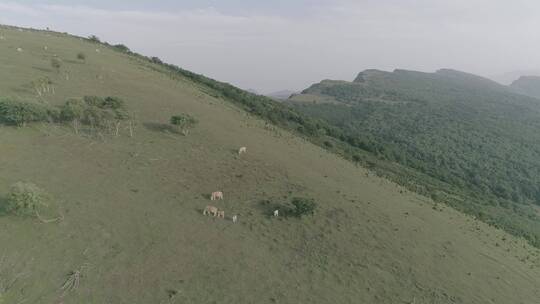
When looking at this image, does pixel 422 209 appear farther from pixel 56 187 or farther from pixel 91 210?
pixel 56 187

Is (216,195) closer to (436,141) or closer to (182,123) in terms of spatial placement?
(182,123)

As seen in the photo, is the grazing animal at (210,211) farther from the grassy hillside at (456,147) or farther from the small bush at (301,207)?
the grassy hillside at (456,147)

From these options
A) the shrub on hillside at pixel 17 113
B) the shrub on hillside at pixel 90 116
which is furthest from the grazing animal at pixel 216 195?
the shrub on hillside at pixel 17 113

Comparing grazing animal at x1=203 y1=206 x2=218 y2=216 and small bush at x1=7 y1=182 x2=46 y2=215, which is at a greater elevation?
small bush at x1=7 y1=182 x2=46 y2=215

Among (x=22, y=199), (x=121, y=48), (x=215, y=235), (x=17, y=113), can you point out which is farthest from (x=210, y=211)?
(x=121, y=48)

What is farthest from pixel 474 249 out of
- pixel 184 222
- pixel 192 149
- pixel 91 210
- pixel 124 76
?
pixel 124 76

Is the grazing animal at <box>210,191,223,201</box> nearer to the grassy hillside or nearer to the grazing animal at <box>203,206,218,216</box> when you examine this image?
the grazing animal at <box>203,206,218,216</box>

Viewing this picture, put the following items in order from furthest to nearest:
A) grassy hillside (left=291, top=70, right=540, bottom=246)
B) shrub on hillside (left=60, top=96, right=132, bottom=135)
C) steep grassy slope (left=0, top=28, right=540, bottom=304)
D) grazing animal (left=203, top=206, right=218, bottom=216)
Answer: grassy hillside (left=291, top=70, right=540, bottom=246) → shrub on hillside (left=60, top=96, right=132, bottom=135) → grazing animal (left=203, top=206, right=218, bottom=216) → steep grassy slope (left=0, top=28, right=540, bottom=304)

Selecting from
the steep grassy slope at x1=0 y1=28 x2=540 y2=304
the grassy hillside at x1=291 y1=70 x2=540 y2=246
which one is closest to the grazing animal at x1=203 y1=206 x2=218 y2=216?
the steep grassy slope at x1=0 y1=28 x2=540 y2=304
